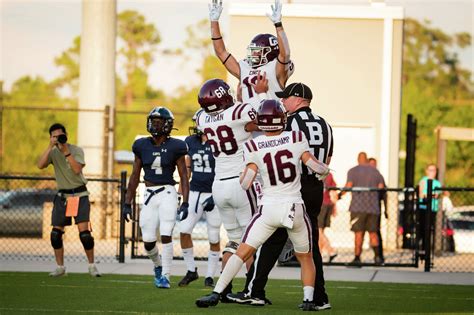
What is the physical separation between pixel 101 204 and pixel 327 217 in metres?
6.70

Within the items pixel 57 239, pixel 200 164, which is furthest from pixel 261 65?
pixel 57 239

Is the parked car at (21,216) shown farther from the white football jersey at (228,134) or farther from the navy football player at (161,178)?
the white football jersey at (228,134)

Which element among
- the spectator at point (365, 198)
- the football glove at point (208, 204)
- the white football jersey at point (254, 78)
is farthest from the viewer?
the spectator at point (365, 198)

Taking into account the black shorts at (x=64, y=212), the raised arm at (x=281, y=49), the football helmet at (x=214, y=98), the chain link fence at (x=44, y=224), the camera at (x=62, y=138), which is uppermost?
the raised arm at (x=281, y=49)

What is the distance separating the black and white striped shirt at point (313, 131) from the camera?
35.1 feet

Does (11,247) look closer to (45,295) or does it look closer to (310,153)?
(45,295)

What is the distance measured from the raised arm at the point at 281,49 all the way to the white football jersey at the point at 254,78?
0.04m

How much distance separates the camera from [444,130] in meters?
23.8

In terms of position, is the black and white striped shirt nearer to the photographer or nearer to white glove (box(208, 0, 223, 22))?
white glove (box(208, 0, 223, 22))

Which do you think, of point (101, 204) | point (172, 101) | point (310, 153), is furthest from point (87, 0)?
point (172, 101)

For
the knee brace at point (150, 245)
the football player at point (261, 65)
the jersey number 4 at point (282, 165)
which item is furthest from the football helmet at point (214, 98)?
the knee brace at point (150, 245)

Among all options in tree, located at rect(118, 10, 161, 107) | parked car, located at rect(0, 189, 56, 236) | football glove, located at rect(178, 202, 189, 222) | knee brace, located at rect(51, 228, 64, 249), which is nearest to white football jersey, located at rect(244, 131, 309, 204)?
football glove, located at rect(178, 202, 189, 222)

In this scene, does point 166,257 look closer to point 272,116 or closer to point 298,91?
point 298,91

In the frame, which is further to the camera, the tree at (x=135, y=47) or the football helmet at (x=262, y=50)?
the tree at (x=135, y=47)
